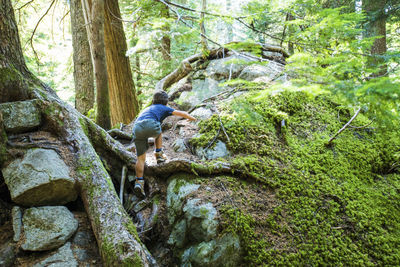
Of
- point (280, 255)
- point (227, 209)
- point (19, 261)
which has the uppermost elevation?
point (19, 261)

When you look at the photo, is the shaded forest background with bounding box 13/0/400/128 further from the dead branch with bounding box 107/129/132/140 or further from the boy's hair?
the dead branch with bounding box 107/129/132/140

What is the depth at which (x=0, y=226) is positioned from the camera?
2.30m

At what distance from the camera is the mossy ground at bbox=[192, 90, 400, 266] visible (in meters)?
2.69

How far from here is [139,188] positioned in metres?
3.46

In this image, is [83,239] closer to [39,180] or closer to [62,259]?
[62,259]

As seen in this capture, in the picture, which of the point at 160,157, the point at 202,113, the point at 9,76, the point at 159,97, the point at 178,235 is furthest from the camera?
the point at 202,113

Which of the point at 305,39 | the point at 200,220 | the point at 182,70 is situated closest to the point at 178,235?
the point at 200,220

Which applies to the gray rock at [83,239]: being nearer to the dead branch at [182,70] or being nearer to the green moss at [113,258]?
the green moss at [113,258]

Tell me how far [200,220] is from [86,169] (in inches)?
64.4

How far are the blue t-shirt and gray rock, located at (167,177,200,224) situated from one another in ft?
3.74

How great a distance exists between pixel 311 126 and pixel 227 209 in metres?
2.86

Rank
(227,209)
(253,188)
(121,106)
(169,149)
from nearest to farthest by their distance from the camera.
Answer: (227,209), (253,188), (169,149), (121,106)

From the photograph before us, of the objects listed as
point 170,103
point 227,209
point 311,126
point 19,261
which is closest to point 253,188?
point 227,209

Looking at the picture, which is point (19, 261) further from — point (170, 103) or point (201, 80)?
point (201, 80)
